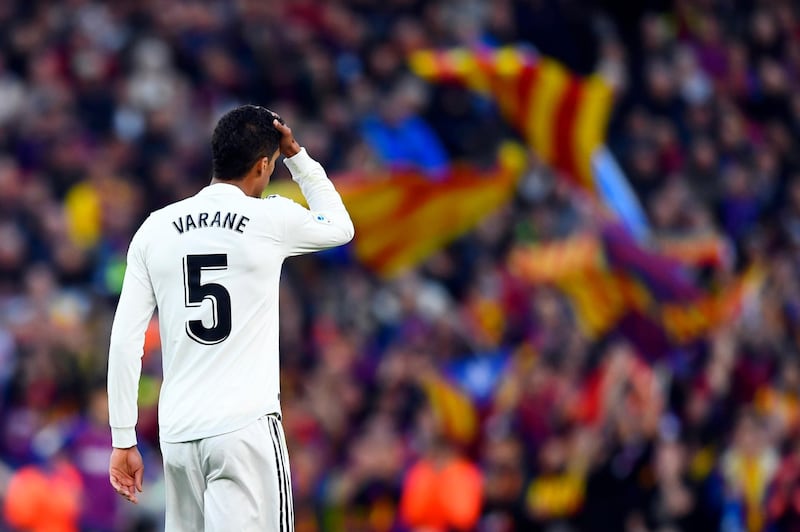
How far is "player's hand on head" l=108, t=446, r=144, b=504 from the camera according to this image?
18.6 feet

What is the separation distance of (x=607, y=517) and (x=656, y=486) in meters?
0.40

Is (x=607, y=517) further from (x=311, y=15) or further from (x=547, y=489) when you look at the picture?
(x=311, y=15)

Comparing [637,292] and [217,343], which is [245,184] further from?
[637,292]

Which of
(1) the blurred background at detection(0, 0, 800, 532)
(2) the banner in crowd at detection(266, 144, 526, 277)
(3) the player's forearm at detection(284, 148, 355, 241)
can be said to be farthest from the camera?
(2) the banner in crowd at detection(266, 144, 526, 277)

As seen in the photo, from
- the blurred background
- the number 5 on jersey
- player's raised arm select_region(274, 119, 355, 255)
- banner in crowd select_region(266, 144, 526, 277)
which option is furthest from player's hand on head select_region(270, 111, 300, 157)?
banner in crowd select_region(266, 144, 526, 277)

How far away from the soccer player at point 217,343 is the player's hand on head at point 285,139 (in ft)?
0.06

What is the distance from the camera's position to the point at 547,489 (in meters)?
11.6

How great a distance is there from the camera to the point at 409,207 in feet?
46.3

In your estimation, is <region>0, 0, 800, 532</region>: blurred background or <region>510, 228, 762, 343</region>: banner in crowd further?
<region>510, 228, 762, 343</region>: banner in crowd

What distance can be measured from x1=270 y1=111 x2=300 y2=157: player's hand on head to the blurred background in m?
5.62

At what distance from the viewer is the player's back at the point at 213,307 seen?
564 cm

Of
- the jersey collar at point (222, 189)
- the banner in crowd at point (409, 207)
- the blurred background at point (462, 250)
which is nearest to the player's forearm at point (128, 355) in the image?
the jersey collar at point (222, 189)

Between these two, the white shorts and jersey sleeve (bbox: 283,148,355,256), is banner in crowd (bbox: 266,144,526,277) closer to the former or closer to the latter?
jersey sleeve (bbox: 283,148,355,256)

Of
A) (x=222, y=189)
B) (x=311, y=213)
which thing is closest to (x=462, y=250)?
(x=311, y=213)
